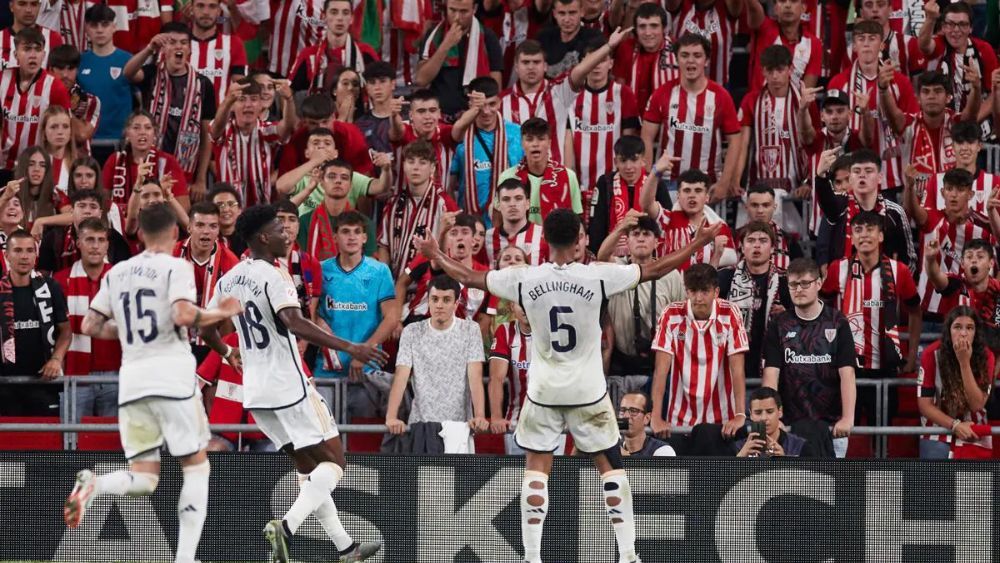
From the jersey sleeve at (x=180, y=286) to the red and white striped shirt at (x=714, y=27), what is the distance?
8.93 meters

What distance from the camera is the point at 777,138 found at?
52.3 ft

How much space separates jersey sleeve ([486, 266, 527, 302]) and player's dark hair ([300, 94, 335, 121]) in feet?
16.3

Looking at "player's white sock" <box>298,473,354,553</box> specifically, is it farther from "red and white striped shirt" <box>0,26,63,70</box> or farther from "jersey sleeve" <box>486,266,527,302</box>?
"red and white striped shirt" <box>0,26,63,70</box>

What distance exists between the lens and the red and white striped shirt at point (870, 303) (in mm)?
13578

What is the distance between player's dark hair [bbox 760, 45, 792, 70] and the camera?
15.9 m

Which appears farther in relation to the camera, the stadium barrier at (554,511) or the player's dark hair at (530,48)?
the player's dark hair at (530,48)

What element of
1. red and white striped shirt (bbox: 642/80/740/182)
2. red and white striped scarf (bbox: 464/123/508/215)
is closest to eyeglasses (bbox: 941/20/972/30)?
red and white striped shirt (bbox: 642/80/740/182)

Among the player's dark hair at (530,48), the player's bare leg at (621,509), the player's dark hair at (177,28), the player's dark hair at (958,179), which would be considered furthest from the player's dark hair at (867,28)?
the player's bare leg at (621,509)

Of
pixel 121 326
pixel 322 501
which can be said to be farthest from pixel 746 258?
pixel 121 326

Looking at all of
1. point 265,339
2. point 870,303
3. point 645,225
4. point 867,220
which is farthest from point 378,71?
point 265,339

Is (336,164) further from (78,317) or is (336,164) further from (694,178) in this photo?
(694,178)

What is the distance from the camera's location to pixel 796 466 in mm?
11617

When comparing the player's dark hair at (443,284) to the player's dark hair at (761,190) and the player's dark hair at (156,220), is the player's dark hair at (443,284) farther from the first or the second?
the player's dark hair at (156,220)

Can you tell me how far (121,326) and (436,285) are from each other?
12.4 feet
